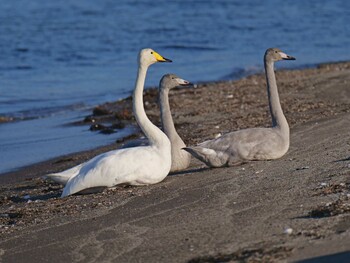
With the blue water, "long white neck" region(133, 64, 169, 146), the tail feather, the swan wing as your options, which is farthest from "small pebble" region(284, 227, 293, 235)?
the blue water

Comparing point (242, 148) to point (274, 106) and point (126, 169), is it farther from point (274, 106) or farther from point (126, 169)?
point (126, 169)

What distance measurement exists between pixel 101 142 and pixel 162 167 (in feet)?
16.2

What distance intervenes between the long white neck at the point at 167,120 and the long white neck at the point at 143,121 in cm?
73

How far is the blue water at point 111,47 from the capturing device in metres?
18.1

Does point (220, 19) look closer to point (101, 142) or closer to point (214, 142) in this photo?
point (101, 142)

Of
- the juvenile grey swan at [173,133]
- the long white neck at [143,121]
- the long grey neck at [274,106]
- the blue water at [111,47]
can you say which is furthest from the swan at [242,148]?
the blue water at [111,47]

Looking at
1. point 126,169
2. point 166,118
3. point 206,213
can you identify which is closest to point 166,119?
point 166,118

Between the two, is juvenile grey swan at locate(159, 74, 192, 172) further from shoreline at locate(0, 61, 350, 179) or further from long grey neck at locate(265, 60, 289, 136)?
shoreline at locate(0, 61, 350, 179)

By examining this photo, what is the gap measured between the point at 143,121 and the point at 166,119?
3.33 ft

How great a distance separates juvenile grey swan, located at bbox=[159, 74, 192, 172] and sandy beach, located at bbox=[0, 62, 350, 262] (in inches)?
8.1

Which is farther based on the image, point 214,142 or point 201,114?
point 201,114

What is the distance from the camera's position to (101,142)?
14.6 meters

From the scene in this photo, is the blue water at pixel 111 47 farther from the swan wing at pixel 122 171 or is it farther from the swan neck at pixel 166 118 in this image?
the swan wing at pixel 122 171

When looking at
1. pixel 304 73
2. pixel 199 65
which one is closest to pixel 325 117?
pixel 304 73
